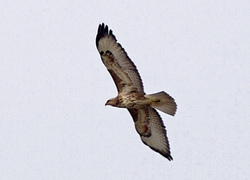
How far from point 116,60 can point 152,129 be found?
5.95 feet

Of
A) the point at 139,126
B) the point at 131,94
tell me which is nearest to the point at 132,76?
the point at 131,94

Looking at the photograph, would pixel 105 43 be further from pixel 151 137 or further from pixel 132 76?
pixel 151 137

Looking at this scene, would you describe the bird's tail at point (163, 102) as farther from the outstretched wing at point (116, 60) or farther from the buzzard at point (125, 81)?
the outstretched wing at point (116, 60)

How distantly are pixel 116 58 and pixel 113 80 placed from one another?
1.74 ft

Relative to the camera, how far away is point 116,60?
1411 centimetres

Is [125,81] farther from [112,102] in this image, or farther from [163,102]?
[163,102]

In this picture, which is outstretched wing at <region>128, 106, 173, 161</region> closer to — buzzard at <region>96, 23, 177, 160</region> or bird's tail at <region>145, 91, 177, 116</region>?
buzzard at <region>96, 23, 177, 160</region>

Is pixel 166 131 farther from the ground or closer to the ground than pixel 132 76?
closer to the ground

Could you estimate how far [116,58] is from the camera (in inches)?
555

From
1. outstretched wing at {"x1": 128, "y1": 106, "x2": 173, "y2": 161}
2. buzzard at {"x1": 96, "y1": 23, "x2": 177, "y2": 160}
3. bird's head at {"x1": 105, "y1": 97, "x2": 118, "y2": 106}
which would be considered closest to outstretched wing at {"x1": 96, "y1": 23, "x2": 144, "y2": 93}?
buzzard at {"x1": 96, "y1": 23, "x2": 177, "y2": 160}

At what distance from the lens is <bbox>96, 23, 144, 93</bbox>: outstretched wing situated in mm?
14062

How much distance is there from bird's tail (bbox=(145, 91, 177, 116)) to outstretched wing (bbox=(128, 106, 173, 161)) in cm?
74

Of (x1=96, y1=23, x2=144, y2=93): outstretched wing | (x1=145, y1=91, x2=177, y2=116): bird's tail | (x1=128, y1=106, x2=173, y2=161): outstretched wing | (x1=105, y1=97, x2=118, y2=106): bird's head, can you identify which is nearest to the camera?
(x1=145, y1=91, x2=177, y2=116): bird's tail

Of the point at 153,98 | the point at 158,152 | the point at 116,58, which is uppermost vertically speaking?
the point at 116,58
